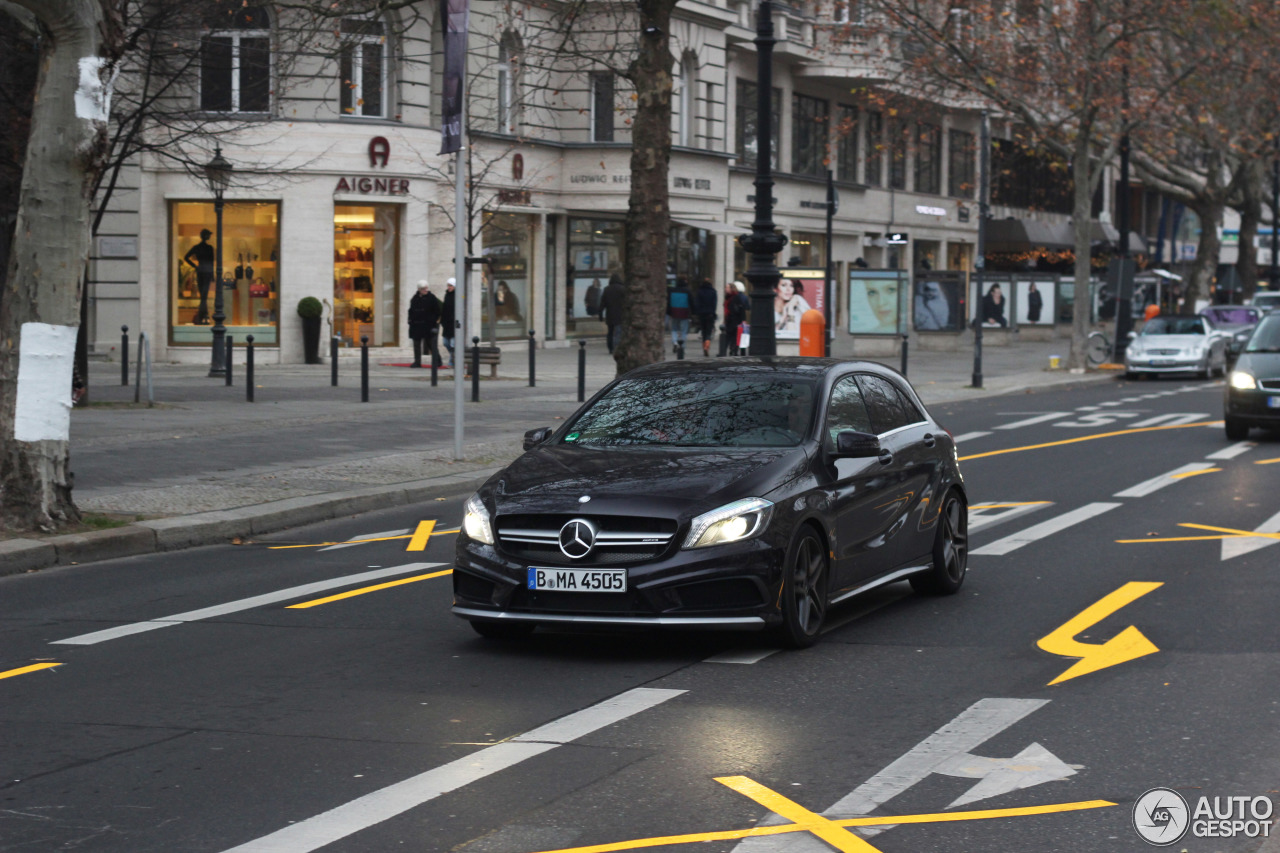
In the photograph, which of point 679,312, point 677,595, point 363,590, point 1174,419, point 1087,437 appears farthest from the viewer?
point 679,312

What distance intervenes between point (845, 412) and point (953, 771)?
3.48m

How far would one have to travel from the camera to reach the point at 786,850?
5.00 metres

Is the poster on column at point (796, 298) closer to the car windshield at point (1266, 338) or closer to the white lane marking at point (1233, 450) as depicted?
the car windshield at point (1266, 338)

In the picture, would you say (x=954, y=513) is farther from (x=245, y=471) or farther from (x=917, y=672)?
(x=245, y=471)

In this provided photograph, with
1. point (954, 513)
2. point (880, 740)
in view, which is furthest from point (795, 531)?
point (954, 513)

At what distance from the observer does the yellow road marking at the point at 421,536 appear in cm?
1230

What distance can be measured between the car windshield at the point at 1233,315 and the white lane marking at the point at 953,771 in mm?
38647

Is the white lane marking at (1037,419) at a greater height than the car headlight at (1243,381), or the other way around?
the car headlight at (1243,381)

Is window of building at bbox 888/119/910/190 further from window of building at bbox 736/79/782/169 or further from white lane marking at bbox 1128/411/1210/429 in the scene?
white lane marking at bbox 1128/411/1210/429

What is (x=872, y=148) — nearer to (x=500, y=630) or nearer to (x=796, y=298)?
(x=796, y=298)

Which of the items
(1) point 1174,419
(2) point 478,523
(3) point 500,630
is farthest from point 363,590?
(1) point 1174,419

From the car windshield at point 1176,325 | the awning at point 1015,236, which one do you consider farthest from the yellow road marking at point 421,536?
the awning at point 1015,236

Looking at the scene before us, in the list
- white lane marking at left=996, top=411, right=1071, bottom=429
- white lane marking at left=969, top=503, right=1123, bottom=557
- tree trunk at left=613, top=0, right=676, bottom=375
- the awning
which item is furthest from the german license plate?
the awning

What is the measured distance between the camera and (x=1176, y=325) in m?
37.0
